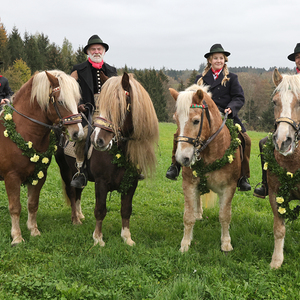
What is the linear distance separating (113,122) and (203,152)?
1.52 metres

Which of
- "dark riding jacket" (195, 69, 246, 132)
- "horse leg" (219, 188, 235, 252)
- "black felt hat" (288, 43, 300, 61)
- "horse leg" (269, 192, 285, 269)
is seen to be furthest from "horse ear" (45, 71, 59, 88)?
"black felt hat" (288, 43, 300, 61)

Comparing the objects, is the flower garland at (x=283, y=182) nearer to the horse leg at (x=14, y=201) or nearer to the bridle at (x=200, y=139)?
the bridle at (x=200, y=139)

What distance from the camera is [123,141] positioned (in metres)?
4.76

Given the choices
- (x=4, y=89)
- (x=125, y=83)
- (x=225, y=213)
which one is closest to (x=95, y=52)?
(x=125, y=83)

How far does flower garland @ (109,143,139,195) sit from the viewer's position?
456cm

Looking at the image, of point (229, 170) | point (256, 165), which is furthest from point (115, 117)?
point (256, 165)

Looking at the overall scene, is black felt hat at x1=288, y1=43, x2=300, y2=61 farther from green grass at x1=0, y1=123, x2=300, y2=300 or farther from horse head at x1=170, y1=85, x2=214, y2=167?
green grass at x1=0, y1=123, x2=300, y2=300

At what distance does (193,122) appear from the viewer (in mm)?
4008

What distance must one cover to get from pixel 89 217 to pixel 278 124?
4833 mm

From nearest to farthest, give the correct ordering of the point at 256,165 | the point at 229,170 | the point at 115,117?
1. the point at 115,117
2. the point at 229,170
3. the point at 256,165

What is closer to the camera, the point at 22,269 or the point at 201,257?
the point at 22,269

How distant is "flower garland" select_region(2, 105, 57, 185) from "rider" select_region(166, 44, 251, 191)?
2240mm

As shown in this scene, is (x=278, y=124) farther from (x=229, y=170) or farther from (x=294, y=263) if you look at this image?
(x=294, y=263)

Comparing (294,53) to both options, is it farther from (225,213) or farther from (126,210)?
(126,210)
